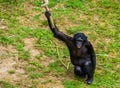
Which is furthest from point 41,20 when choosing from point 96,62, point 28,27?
point 96,62

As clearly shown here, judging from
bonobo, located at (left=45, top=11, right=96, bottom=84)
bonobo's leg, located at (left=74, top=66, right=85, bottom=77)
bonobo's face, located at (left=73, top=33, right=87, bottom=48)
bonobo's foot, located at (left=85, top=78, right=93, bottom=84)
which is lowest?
bonobo's foot, located at (left=85, top=78, right=93, bottom=84)

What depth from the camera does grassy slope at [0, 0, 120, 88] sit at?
9039 millimetres

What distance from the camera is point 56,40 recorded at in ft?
34.0

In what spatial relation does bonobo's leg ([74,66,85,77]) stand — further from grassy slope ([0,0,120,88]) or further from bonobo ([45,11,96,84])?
grassy slope ([0,0,120,88])

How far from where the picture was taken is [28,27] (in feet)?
35.4

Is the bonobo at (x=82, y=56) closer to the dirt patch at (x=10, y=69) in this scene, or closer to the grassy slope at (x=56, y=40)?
the grassy slope at (x=56, y=40)

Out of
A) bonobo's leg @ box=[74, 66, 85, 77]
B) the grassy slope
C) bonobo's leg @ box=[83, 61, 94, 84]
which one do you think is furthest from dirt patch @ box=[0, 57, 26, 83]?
bonobo's leg @ box=[83, 61, 94, 84]

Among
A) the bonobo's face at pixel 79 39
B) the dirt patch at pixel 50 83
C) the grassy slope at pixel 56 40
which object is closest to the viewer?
the bonobo's face at pixel 79 39

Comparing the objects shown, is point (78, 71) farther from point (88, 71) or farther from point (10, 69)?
point (10, 69)

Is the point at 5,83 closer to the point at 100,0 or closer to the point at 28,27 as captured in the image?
the point at 28,27

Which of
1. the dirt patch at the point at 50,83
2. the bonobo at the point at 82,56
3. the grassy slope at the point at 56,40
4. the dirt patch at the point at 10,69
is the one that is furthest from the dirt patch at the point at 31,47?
the bonobo at the point at 82,56

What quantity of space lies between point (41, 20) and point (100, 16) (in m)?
1.49

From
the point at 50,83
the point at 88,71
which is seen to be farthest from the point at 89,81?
the point at 50,83

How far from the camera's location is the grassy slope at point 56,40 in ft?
29.7
